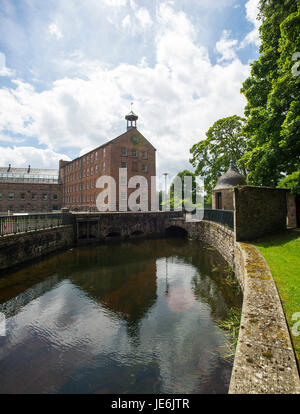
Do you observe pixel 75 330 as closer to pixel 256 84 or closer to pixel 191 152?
pixel 256 84

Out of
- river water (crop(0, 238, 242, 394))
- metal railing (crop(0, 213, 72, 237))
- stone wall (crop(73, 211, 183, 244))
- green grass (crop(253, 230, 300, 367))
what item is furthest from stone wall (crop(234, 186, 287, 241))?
stone wall (crop(73, 211, 183, 244))

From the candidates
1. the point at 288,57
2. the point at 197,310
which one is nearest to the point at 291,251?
the point at 197,310

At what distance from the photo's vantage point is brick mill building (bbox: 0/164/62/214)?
49500 mm

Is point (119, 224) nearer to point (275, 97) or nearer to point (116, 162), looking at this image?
point (116, 162)

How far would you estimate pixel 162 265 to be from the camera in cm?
1390

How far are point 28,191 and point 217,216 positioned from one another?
49140 mm

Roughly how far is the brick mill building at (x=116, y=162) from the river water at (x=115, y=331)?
78.0ft

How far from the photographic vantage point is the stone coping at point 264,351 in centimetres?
260

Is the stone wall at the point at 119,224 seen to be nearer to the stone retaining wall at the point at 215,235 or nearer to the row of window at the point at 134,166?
the stone retaining wall at the point at 215,235

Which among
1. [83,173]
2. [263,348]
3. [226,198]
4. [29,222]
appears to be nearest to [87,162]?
[83,173]

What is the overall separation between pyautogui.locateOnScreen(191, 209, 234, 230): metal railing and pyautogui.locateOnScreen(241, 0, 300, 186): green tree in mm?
2938

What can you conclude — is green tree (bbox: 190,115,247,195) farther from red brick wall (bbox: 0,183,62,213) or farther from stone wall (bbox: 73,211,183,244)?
red brick wall (bbox: 0,183,62,213)

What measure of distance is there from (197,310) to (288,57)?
11513 mm

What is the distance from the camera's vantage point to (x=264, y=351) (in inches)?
125
